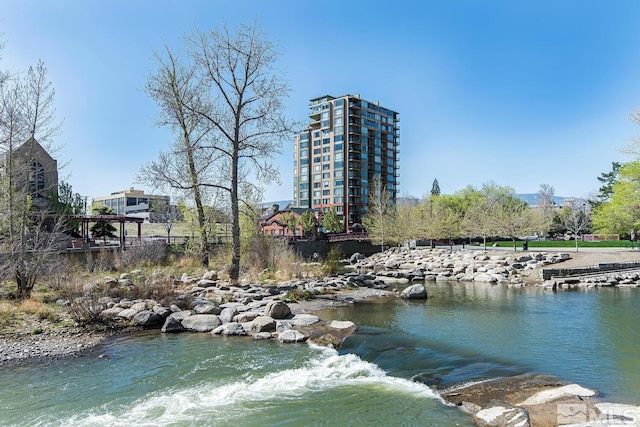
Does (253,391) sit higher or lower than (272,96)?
lower

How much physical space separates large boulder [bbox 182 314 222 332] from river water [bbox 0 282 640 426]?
1.29 feet

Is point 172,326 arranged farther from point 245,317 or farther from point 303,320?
point 303,320

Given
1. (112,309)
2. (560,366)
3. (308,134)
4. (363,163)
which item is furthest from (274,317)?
(308,134)

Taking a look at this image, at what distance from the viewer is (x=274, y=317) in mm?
13812

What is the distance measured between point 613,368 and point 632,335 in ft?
13.7

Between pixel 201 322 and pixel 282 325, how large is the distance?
251cm

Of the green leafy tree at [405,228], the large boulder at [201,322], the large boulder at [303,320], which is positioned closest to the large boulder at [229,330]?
the large boulder at [201,322]

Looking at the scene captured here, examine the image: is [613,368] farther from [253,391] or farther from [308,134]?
[308,134]

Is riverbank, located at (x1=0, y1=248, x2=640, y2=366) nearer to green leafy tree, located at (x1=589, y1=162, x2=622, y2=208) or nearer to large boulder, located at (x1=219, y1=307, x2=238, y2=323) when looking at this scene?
large boulder, located at (x1=219, y1=307, x2=238, y2=323)

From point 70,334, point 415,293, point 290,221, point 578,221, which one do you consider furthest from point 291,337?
point 578,221

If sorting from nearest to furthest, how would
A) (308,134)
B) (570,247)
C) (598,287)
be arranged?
(598,287)
(570,247)
(308,134)

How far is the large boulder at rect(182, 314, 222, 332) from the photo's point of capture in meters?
12.9

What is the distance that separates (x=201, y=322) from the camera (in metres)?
13.1

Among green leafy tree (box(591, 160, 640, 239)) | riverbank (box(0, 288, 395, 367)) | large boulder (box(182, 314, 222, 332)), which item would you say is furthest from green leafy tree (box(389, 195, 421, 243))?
riverbank (box(0, 288, 395, 367))
